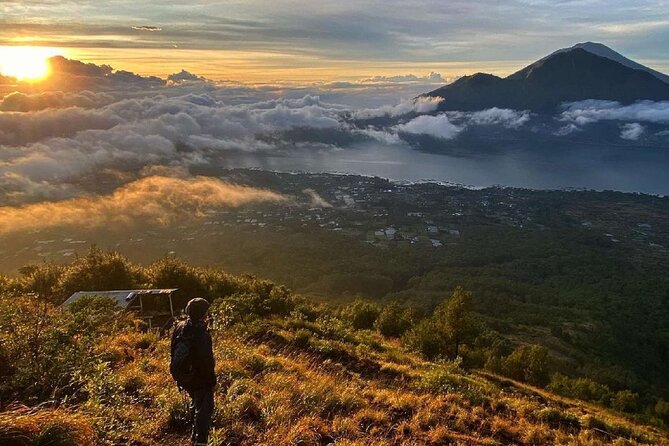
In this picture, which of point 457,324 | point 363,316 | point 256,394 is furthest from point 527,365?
Result: point 256,394

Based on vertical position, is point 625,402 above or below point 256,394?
below

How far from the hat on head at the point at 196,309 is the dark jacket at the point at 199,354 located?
82 millimetres

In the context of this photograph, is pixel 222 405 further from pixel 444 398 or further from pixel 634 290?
pixel 634 290

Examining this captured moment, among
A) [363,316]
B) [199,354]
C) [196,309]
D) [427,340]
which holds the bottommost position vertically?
[363,316]

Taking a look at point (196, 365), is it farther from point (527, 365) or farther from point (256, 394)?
point (527, 365)

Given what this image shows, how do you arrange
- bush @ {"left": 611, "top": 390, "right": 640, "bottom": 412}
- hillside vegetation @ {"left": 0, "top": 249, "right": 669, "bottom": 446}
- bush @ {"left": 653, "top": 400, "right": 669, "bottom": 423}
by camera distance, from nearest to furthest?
hillside vegetation @ {"left": 0, "top": 249, "right": 669, "bottom": 446}, bush @ {"left": 611, "top": 390, "right": 640, "bottom": 412}, bush @ {"left": 653, "top": 400, "right": 669, "bottom": 423}

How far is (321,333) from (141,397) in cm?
843

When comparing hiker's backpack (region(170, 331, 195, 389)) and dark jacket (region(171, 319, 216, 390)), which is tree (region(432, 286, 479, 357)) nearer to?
dark jacket (region(171, 319, 216, 390))

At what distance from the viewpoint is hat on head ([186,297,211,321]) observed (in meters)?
4.83

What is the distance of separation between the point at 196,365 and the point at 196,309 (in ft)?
2.01

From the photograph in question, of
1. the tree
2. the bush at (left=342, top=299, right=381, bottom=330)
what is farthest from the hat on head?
the bush at (left=342, top=299, right=381, bottom=330)

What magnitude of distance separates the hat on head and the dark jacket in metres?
0.08

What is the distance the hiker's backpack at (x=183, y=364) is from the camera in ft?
15.5

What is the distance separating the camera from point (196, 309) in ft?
15.9
